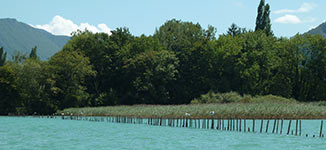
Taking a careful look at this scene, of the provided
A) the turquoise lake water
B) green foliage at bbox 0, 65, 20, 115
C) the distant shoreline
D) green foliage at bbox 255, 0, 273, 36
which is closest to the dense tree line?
green foliage at bbox 0, 65, 20, 115

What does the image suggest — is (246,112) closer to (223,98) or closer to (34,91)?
(223,98)

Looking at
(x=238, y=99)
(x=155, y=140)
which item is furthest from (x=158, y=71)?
(x=155, y=140)

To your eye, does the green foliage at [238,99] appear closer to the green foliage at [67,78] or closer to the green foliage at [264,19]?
the green foliage at [67,78]

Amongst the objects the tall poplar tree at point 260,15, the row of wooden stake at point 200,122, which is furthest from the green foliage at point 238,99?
the tall poplar tree at point 260,15

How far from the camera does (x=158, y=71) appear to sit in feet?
283

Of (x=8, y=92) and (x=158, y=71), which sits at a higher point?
(x=158, y=71)

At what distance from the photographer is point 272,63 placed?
288 ft

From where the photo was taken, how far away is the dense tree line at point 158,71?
3162 inches

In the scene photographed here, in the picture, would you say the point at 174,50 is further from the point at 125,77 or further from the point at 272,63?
the point at 272,63

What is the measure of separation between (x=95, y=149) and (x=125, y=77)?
5689cm

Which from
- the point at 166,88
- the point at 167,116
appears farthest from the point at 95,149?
the point at 166,88

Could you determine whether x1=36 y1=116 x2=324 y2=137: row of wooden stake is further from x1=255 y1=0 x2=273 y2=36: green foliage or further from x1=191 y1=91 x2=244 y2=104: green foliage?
x1=255 y1=0 x2=273 y2=36: green foliage

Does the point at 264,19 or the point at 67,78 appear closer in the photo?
the point at 67,78

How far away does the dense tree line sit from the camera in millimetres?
80312
